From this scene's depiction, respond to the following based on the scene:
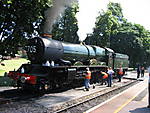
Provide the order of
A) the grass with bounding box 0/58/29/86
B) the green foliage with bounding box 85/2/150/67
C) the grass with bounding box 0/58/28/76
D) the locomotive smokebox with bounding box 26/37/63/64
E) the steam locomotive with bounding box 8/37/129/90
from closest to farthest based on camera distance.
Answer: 1. the steam locomotive with bounding box 8/37/129/90
2. the locomotive smokebox with bounding box 26/37/63/64
3. the grass with bounding box 0/58/29/86
4. the grass with bounding box 0/58/28/76
5. the green foliage with bounding box 85/2/150/67

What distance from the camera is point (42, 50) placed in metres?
11.6

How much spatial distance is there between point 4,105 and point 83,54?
8.12 meters

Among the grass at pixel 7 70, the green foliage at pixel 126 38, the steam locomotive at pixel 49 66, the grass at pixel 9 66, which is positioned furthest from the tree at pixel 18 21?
the green foliage at pixel 126 38

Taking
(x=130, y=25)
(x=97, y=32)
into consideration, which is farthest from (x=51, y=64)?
(x=130, y=25)

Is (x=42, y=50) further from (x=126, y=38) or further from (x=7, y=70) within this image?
(x=126, y=38)

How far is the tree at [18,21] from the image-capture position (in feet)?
45.6

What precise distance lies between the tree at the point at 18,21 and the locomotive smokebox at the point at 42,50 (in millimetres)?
3075

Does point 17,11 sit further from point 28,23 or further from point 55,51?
point 55,51

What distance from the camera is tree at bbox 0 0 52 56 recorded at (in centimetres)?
1391

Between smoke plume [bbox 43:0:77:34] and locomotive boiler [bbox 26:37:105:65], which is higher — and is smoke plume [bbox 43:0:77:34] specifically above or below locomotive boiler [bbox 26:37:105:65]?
above

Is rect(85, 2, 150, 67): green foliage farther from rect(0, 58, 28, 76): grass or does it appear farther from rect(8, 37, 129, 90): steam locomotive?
rect(8, 37, 129, 90): steam locomotive

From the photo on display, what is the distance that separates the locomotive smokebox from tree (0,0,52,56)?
308 centimetres

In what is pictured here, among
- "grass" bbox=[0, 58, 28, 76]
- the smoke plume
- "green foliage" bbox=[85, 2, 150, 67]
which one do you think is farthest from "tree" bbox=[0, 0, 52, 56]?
"green foliage" bbox=[85, 2, 150, 67]

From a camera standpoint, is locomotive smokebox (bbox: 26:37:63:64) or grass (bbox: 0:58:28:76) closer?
locomotive smokebox (bbox: 26:37:63:64)
